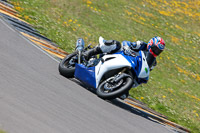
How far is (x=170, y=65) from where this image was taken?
19.4m

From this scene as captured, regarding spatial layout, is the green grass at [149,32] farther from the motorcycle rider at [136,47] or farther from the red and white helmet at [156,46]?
the red and white helmet at [156,46]

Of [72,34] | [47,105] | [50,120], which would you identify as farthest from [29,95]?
[72,34]

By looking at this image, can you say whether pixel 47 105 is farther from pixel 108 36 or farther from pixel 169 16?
pixel 169 16

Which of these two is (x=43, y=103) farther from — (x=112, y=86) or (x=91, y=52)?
(x=91, y=52)

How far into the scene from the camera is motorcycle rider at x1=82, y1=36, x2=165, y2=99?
7996mm

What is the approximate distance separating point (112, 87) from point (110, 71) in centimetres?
56

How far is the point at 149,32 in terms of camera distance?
24562 mm

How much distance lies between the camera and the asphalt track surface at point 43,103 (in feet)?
12.8

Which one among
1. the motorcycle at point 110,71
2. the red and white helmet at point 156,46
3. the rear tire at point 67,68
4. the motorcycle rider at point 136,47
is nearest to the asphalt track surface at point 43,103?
the rear tire at point 67,68

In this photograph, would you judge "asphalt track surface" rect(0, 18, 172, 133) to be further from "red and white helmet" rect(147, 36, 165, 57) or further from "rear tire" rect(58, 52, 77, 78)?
"red and white helmet" rect(147, 36, 165, 57)

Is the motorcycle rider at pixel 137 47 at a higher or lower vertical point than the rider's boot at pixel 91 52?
higher

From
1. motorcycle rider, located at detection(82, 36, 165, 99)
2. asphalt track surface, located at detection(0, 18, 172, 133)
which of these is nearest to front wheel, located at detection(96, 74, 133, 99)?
asphalt track surface, located at detection(0, 18, 172, 133)

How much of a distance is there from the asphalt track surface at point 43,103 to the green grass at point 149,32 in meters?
4.50

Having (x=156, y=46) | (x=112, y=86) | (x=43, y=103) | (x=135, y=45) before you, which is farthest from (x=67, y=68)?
(x=43, y=103)
